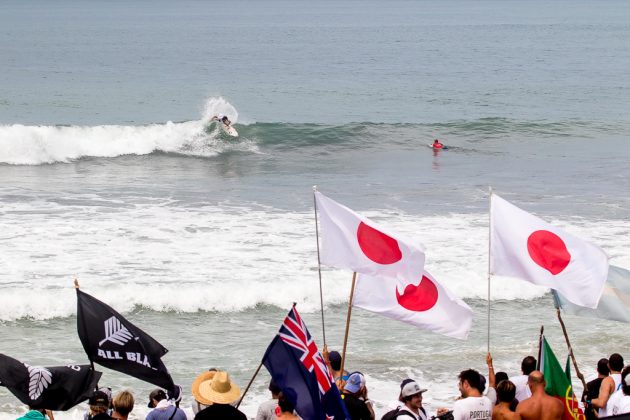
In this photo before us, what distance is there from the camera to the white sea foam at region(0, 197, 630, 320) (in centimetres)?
1599

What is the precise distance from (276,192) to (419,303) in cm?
1815

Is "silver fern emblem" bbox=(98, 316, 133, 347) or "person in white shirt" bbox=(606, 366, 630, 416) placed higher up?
"silver fern emblem" bbox=(98, 316, 133, 347)

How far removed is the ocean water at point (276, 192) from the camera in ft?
46.3

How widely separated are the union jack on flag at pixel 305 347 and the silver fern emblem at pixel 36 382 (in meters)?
1.72

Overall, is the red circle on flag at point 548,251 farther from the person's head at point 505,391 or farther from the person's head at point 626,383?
the person's head at point 505,391

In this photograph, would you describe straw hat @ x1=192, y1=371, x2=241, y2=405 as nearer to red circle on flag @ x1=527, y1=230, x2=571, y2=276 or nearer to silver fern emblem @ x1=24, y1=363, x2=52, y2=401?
silver fern emblem @ x1=24, y1=363, x2=52, y2=401

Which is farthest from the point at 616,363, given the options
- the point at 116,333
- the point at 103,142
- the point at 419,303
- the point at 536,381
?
the point at 103,142

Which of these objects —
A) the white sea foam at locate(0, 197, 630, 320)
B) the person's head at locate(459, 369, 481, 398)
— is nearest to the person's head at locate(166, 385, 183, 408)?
the person's head at locate(459, 369, 481, 398)

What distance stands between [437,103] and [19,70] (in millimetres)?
30355

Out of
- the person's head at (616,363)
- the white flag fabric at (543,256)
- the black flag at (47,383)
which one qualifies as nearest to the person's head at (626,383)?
the person's head at (616,363)

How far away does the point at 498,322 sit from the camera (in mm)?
15180

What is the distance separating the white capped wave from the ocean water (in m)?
0.11

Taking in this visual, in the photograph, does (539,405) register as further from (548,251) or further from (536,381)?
(548,251)

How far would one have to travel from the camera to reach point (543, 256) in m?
8.60
